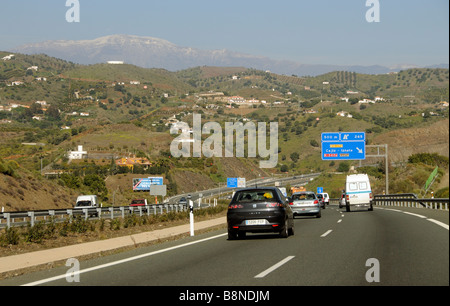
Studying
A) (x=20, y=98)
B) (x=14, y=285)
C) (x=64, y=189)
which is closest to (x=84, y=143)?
(x=64, y=189)

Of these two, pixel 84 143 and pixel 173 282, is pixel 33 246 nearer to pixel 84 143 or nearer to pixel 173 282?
pixel 173 282

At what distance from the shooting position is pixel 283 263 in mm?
12000

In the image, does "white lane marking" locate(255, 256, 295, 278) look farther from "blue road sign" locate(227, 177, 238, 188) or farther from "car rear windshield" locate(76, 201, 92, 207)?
"blue road sign" locate(227, 177, 238, 188)

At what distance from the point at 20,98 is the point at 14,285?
628 feet

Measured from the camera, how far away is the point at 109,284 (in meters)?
10.3

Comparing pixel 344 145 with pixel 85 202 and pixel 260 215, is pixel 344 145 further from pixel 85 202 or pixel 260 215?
pixel 260 215

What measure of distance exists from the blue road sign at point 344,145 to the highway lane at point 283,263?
1757 inches

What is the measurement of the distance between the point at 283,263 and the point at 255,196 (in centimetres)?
704

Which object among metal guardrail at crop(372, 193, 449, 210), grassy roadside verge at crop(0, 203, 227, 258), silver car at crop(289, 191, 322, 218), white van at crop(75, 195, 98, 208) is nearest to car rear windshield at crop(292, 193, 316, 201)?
silver car at crop(289, 191, 322, 218)

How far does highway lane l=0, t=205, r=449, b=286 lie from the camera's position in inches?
377

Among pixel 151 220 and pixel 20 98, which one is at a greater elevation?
pixel 20 98

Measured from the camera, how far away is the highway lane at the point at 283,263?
31.4 ft

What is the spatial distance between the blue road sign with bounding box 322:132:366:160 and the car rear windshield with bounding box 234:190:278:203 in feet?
142
